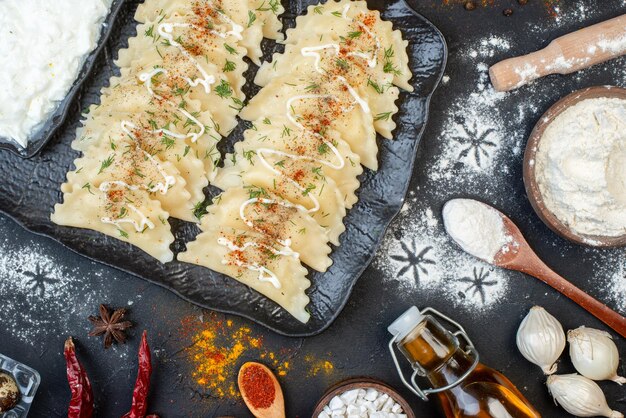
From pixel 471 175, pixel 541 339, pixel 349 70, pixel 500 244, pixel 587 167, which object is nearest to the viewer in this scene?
pixel 587 167

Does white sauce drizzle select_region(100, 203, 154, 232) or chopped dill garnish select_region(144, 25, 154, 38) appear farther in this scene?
chopped dill garnish select_region(144, 25, 154, 38)

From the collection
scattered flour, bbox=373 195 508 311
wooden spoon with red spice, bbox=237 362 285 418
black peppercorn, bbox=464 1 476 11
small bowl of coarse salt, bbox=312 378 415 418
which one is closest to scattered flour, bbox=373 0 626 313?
scattered flour, bbox=373 195 508 311

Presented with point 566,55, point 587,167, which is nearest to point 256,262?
point 587,167

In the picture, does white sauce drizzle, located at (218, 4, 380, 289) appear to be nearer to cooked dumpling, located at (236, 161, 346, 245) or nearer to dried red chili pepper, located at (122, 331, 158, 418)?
cooked dumpling, located at (236, 161, 346, 245)

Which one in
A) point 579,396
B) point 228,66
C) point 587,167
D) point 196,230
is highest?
point 228,66

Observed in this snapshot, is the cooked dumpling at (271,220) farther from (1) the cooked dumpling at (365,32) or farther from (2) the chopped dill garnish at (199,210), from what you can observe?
(1) the cooked dumpling at (365,32)

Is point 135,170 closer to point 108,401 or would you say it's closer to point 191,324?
point 191,324

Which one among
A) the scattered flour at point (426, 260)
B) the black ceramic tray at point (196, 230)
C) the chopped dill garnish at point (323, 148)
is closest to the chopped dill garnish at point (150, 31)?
the black ceramic tray at point (196, 230)

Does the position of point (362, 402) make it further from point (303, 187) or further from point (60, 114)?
point (60, 114)
